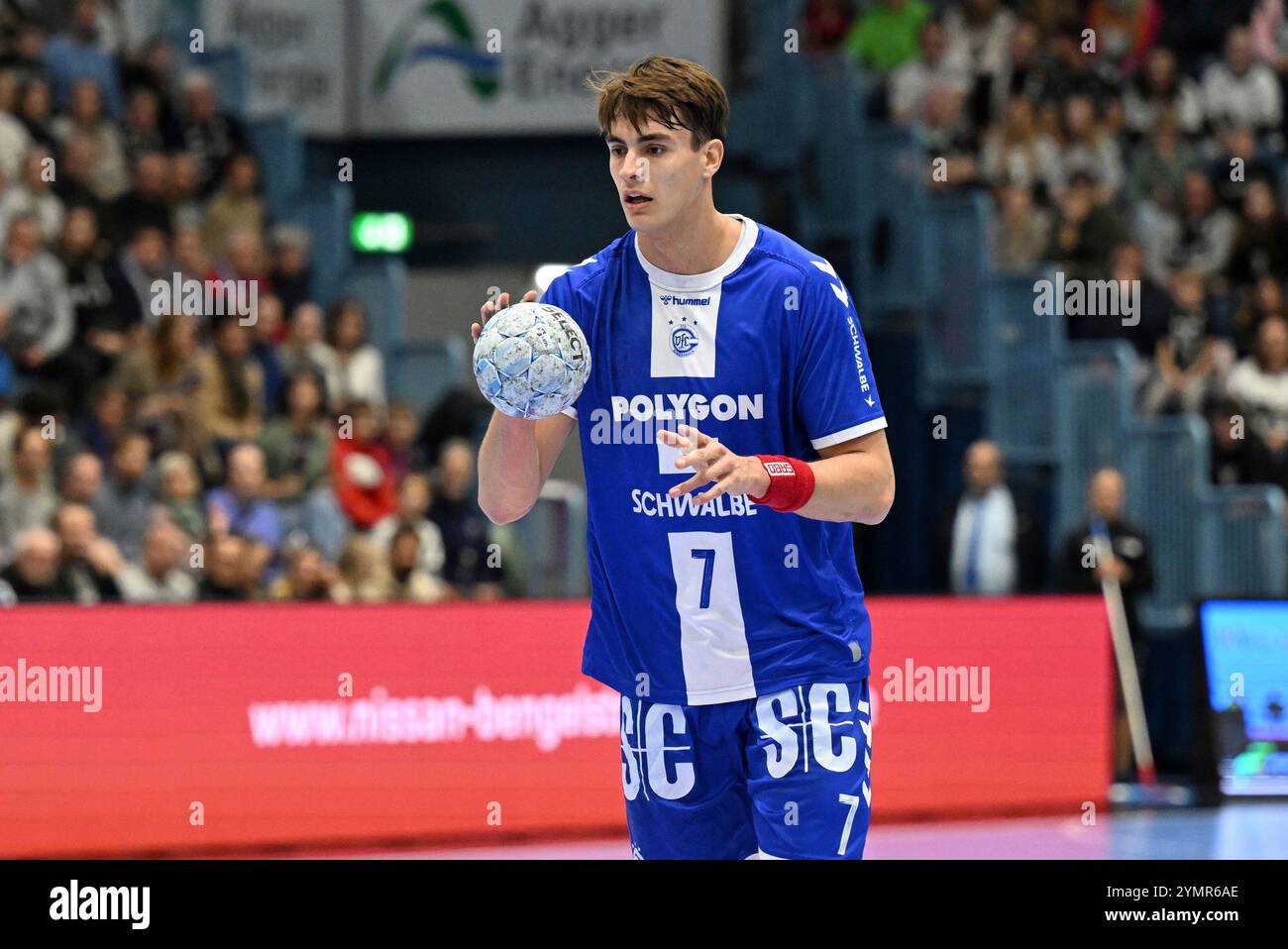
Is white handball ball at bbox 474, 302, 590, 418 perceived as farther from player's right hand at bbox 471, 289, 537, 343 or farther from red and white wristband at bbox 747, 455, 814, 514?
red and white wristband at bbox 747, 455, 814, 514

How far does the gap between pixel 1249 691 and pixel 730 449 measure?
24.9ft

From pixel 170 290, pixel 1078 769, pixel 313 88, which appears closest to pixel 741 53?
pixel 313 88

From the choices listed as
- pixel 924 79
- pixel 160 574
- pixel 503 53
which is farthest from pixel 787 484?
pixel 503 53

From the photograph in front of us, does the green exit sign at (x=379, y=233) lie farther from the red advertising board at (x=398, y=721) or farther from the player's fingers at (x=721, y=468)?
the player's fingers at (x=721, y=468)

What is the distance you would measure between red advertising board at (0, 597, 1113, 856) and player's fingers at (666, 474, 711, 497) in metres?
5.96

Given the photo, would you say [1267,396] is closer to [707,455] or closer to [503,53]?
[503,53]

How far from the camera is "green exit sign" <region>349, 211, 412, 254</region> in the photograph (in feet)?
53.7

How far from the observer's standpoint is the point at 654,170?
14.1 ft

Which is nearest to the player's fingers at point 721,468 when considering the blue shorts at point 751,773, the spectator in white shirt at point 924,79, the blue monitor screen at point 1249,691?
the blue shorts at point 751,773

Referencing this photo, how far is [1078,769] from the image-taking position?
36.8 ft

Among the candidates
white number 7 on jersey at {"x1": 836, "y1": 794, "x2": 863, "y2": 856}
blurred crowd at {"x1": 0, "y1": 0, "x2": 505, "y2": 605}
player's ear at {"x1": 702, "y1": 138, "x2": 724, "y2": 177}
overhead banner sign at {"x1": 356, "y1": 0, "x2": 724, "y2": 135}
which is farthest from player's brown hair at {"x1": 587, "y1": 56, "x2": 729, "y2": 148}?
overhead banner sign at {"x1": 356, "y1": 0, "x2": 724, "y2": 135}

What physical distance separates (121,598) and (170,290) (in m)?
2.70

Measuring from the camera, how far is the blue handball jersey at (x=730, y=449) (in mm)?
4398
